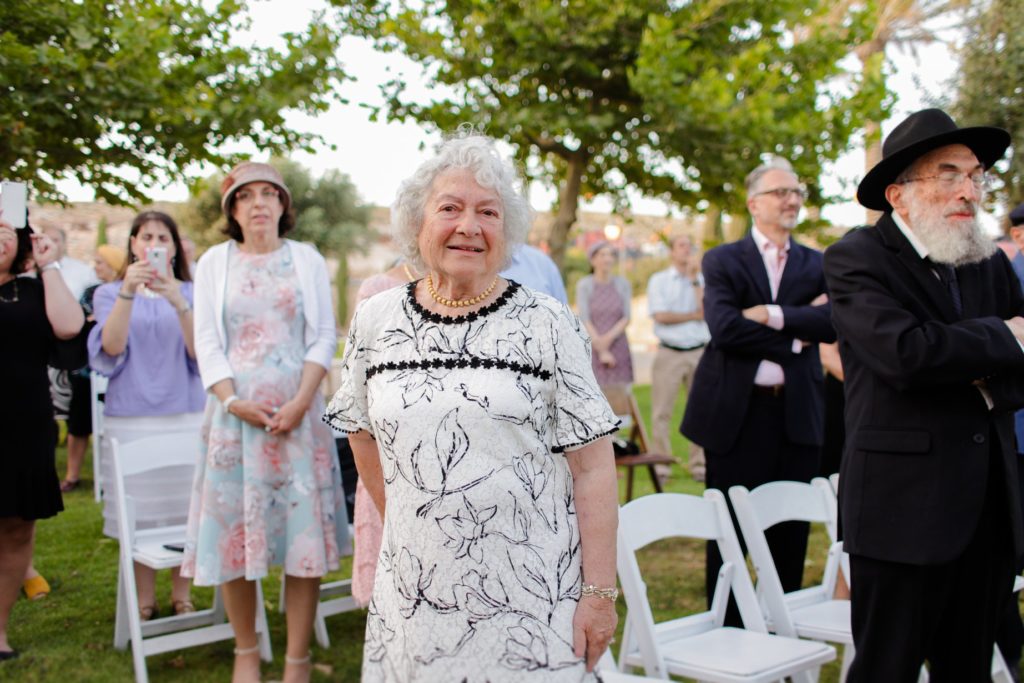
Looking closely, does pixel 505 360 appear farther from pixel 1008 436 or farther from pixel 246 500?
pixel 246 500

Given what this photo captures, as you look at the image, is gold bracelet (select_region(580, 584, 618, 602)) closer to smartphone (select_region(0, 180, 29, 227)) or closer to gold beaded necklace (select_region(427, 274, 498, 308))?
gold beaded necklace (select_region(427, 274, 498, 308))

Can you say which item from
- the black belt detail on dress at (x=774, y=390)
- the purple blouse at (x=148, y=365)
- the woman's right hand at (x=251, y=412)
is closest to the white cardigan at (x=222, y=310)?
the woman's right hand at (x=251, y=412)

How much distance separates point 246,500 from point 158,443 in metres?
1.03

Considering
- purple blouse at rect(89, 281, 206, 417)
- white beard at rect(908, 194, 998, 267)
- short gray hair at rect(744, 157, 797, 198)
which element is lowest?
purple blouse at rect(89, 281, 206, 417)

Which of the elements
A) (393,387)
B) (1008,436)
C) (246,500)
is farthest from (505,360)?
(246,500)

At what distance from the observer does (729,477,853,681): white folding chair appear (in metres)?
3.77

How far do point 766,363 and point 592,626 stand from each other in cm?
255

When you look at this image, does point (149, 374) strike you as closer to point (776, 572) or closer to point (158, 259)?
point (158, 259)

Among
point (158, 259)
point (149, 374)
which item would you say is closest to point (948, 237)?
point (158, 259)

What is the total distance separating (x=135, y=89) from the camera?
15.1 ft

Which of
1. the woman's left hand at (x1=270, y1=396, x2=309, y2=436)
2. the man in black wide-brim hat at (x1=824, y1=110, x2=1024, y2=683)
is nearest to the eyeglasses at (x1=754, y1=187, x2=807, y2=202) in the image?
the man in black wide-brim hat at (x1=824, y1=110, x2=1024, y2=683)

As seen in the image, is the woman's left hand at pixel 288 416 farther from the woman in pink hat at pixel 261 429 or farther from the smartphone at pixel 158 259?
the smartphone at pixel 158 259

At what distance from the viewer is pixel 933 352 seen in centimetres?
274

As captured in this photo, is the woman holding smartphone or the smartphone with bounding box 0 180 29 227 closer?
the smartphone with bounding box 0 180 29 227
